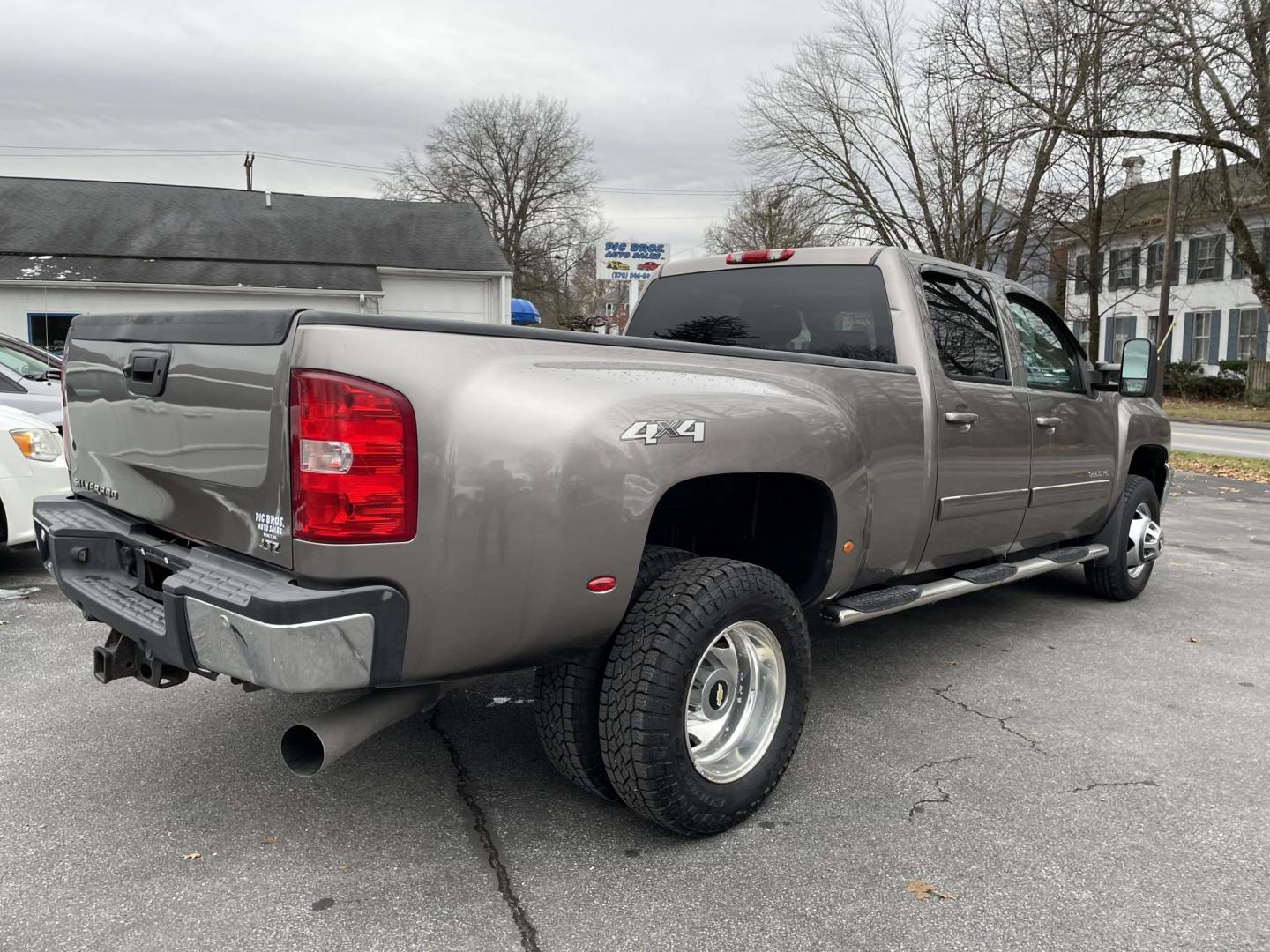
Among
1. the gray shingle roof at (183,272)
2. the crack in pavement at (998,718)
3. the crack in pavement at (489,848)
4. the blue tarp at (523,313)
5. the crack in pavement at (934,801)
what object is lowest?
the crack in pavement at (489,848)

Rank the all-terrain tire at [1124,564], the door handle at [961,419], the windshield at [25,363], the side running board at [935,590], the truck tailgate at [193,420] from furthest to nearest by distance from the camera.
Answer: the windshield at [25,363]
the all-terrain tire at [1124,564]
the door handle at [961,419]
the side running board at [935,590]
the truck tailgate at [193,420]

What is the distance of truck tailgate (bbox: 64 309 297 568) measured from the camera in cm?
233

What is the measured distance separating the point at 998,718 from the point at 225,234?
25.8 meters

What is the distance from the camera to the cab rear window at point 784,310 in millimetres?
4023

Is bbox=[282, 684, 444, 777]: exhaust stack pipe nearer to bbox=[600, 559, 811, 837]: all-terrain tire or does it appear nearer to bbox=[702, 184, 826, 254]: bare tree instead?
bbox=[600, 559, 811, 837]: all-terrain tire

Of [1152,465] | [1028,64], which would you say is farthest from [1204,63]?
[1152,465]

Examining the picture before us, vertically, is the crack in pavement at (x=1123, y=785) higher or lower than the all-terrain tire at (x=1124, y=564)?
lower

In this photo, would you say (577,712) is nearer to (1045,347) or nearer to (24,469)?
(1045,347)

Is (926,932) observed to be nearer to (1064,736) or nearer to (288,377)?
(1064,736)

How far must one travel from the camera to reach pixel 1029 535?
4.67m

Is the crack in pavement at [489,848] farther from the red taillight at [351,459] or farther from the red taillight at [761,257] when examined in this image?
the red taillight at [761,257]

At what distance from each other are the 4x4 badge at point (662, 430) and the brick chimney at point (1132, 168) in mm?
21884

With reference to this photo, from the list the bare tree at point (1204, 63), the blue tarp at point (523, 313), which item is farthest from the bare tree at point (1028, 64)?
the blue tarp at point (523, 313)

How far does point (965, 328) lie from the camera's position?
4297 mm
